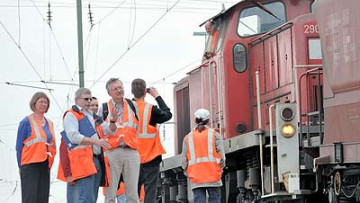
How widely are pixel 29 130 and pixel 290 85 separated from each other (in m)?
4.77

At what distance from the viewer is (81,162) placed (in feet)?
38.5

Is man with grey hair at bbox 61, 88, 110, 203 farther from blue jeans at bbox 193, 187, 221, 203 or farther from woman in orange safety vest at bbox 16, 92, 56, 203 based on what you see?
blue jeans at bbox 193, 187, 221, 203

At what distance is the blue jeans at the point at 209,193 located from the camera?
14.1 meters

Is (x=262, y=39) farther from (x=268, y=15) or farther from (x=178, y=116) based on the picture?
(x=178, y=116)

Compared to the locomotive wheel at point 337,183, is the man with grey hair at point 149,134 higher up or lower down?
higher up

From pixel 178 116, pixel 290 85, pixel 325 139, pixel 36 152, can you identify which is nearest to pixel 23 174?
pixel 36 152

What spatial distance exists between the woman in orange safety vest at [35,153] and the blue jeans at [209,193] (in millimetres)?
2617

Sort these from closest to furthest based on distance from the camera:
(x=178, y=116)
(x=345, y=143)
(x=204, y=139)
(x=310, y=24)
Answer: (x=345, y=143) → (x=204, y=139) → (x=310, y=24) → (x=178, y=116)

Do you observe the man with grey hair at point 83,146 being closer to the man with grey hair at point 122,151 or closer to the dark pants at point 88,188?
the dark pants at point 88,188

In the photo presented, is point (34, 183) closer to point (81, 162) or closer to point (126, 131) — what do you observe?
point (81, 162)

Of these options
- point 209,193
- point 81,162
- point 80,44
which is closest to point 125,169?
point 81,162

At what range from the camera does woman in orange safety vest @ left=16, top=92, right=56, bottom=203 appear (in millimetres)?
12391

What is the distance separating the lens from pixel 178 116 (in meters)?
21.6

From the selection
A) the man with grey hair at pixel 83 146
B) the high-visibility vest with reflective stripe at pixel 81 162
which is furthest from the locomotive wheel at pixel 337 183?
the high-visibility vest with reflective stripe at pixel 81 162
